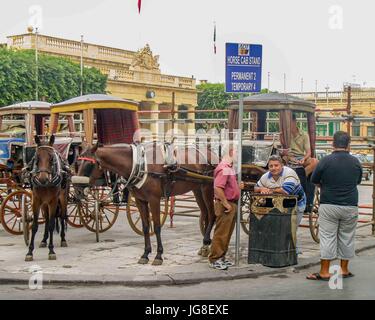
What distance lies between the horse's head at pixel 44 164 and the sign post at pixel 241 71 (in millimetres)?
3102

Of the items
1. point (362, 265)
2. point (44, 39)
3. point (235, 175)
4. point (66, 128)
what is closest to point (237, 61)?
point (235, 175)

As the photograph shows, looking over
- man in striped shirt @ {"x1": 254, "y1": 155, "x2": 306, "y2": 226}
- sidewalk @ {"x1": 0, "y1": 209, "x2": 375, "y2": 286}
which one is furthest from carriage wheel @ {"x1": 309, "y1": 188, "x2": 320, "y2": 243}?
man in striped shirt @ {"x1": 254, "y1": 155, "x2": 306, "y2": 226}

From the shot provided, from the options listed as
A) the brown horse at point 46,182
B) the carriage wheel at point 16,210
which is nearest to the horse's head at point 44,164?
the brown horse at point 46,182

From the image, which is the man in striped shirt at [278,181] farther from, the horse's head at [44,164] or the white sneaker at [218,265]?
the horse's head at [44,164]

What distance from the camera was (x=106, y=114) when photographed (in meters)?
14.1

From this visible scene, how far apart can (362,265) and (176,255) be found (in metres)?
2.95

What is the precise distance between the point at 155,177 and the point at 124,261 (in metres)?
1.40

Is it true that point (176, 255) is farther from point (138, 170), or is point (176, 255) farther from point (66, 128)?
point (66, 128)

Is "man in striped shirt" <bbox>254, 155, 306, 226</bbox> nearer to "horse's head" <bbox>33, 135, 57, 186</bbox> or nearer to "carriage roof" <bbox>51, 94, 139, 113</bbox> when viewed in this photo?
"horse's head" <bbox>33, 135, 57, 186</bbox>

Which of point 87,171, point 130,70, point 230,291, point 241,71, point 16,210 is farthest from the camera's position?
point 130,70

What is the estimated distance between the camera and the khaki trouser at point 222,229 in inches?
388

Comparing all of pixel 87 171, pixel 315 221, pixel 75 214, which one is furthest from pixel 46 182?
pixel 315 221

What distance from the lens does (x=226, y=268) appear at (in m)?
9.74

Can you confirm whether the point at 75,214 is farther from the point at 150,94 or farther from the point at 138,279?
the point at 150,94
